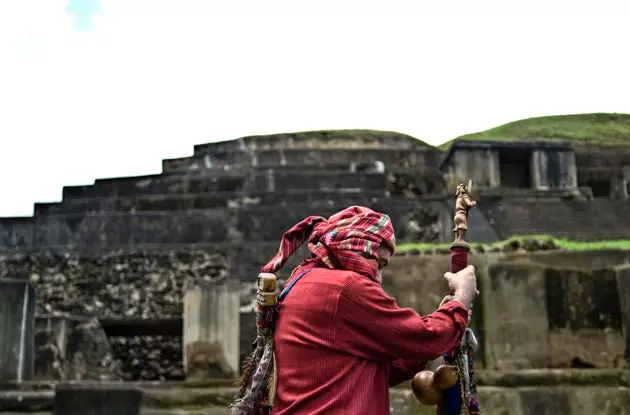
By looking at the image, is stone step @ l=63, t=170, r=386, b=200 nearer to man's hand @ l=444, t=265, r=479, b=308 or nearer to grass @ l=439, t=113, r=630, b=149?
grass @ l=439, t=113, r=630, b=149

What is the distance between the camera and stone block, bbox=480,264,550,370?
463 cm

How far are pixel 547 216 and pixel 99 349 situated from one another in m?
6.04

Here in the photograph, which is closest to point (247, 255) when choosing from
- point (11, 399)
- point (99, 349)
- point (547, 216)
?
point (99, 349)

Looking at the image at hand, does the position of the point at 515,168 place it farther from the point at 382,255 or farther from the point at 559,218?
the point at 382,255

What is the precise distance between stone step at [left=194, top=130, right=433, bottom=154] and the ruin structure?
4 cm

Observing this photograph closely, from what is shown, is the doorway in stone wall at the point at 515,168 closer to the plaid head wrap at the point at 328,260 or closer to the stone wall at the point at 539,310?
the stone wall at the point at 539,310

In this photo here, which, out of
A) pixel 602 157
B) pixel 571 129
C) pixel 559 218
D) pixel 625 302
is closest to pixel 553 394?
pixel 625 302

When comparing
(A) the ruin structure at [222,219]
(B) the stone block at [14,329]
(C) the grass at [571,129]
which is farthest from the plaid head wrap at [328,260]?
(C) the grass at [571,129]

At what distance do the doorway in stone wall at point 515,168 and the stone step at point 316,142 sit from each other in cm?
316

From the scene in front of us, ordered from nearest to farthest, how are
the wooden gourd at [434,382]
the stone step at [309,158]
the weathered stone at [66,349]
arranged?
the wooden gourd at [434,382] < the weathered stone at [66,349] < the stone step at [309,158]

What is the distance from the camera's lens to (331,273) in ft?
8.09

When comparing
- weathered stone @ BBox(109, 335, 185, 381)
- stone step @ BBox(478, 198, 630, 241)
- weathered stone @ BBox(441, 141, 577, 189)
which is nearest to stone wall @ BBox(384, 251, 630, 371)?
stone step @ BBox(478, 198, 630, 241)

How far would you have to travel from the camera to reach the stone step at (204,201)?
554 inches

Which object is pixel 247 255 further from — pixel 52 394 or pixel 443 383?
pixel 443 383
